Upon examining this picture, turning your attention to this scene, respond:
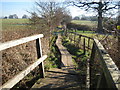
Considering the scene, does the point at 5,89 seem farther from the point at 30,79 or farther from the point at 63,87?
the point at 30,79

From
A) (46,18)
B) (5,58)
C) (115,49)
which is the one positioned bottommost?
(5,58)

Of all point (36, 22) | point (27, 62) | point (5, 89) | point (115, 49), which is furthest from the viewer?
point (36, 22)

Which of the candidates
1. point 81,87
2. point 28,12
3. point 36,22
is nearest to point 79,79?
point 81,87

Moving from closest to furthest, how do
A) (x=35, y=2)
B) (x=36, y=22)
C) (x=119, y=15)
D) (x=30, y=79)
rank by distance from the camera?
(x=119, y=15) < (x=30, y=79) < (x=36, y=22) < (x=35, y=2)

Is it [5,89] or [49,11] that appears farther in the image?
[49,11]

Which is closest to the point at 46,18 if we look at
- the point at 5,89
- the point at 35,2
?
the point at 35,2

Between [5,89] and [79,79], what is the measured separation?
230cm

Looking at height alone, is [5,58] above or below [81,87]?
above

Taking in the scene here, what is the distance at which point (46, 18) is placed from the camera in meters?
13.4

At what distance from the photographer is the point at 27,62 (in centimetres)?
460

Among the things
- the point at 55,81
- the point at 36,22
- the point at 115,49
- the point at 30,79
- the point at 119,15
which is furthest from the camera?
the point at 36,22

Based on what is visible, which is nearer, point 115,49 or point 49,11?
point 115,49

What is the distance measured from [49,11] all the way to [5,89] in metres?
13.0

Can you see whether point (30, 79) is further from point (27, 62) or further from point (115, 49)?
point (115, 49)
